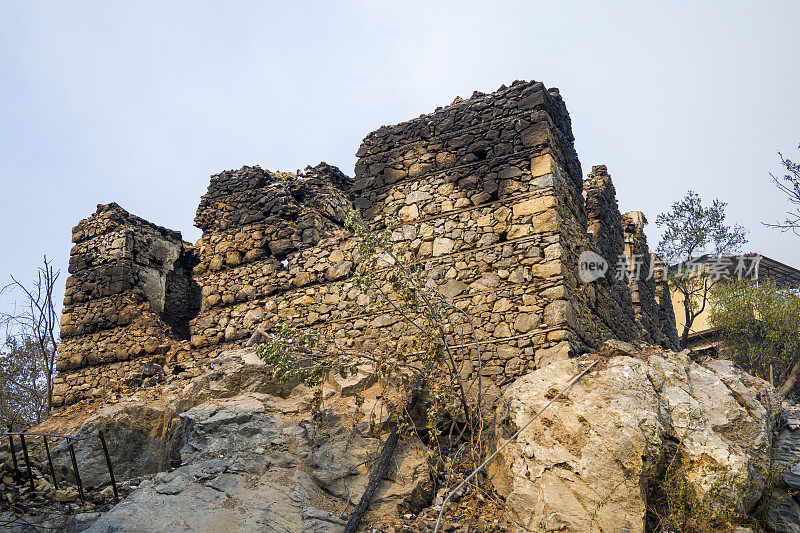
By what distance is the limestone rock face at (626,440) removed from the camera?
513 cm

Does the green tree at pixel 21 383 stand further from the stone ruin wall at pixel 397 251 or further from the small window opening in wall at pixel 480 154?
the small window opening in wall at pixel 480 154

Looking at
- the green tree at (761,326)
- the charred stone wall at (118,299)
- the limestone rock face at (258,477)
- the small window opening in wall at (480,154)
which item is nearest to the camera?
the limestone rock face at (258,477)

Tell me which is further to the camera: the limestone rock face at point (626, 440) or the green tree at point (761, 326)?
the green tree at point (761, 326)

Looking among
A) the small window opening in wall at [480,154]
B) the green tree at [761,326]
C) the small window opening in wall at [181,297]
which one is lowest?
the green tree at [761,326]

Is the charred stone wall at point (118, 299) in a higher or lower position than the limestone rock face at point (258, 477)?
higher

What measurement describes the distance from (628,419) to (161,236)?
819 cm

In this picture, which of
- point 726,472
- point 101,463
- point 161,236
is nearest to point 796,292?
point 726,472

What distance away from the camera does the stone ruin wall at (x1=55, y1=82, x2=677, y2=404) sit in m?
7.42

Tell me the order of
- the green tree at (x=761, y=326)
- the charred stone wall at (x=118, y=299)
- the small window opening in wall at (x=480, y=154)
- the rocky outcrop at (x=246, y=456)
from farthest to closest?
1. the green tree at (x=761, y=326)
2. the charred stone wall at (x=118, y=299)
3. the small window opening in wall at (x=480, y=154)
4. the rocky outcrop at (x=246, y=456)

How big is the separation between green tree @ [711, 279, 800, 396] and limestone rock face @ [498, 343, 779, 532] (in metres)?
14.0

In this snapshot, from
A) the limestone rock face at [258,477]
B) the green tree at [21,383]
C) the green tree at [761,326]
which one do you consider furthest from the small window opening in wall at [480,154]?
the green tree at [761,326]

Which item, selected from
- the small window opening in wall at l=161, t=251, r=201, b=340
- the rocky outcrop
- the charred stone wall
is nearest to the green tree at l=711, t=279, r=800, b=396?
the rocky outcrop

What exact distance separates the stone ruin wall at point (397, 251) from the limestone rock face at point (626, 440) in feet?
3.22

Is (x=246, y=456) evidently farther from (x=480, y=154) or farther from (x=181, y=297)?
(x=181, y=297)
